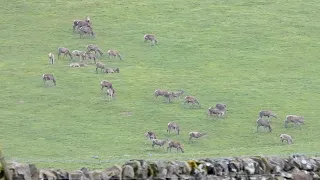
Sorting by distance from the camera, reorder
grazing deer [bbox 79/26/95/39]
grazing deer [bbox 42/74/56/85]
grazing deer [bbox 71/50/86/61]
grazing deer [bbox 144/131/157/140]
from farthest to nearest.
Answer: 1. grazing deer [bbox 79/26/95/39]
2. grazing deer [bbox 71/50/86/61]
3. grazing deer [bbox 42/74/56/85]
4. grazing deer [bbox 144/131/157/140]

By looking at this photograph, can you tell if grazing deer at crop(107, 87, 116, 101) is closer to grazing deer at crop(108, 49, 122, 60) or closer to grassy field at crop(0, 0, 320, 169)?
grassy field at crop(0, 0, 320, 169)

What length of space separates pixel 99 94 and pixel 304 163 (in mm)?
30560

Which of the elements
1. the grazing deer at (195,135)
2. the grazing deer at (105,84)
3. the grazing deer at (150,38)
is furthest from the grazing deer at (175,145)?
the grazing deer at (150,38)

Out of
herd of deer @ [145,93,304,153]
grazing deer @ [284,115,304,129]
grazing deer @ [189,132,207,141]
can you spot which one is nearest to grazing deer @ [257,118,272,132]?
herd of deer @ [145,93,304,153]

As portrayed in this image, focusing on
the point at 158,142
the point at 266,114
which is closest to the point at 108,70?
the point at 266,114

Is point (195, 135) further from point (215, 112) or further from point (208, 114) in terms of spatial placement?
point (208, 114)

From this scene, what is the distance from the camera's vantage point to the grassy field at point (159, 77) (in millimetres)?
33188

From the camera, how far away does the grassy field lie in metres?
33.2

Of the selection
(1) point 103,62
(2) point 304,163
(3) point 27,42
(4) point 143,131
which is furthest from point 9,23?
(2) point 304,163

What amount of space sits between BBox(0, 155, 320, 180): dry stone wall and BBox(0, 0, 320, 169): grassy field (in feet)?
35.9

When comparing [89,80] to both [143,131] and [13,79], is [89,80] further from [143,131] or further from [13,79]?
[143,131]

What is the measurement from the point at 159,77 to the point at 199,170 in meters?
34.7

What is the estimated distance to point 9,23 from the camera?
53.4 m

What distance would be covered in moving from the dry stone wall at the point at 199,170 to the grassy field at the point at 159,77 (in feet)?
35.9
